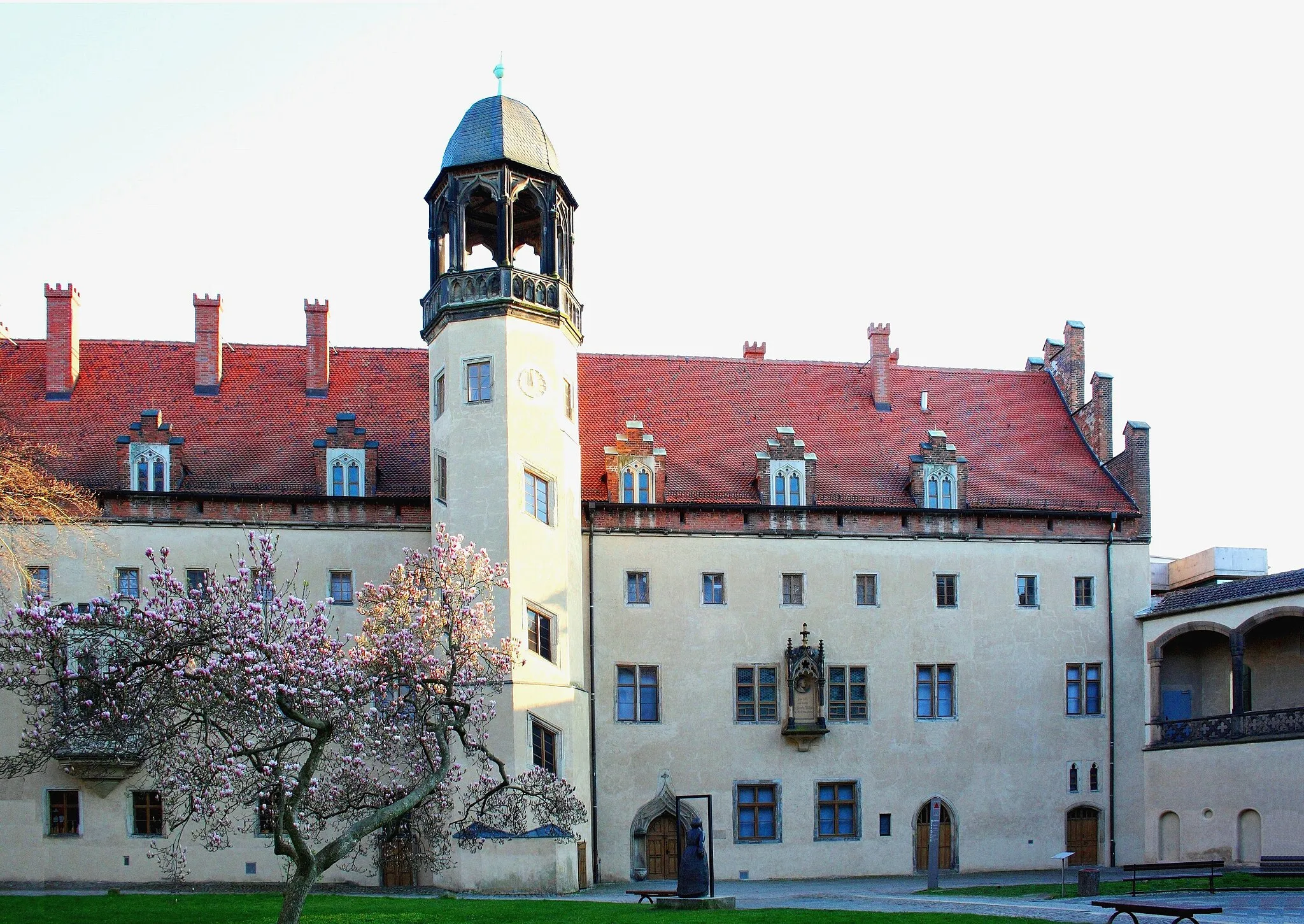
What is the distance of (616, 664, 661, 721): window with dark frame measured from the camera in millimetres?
42938

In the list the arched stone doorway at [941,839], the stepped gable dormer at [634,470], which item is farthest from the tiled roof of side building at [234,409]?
the arched stone doorway at [941,839]

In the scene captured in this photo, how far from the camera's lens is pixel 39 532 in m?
40.1

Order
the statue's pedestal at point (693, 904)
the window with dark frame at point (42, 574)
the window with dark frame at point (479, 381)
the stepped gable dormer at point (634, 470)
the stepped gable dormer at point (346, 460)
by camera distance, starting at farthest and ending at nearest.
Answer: the stepped gable dormer at point (634, 470), the stepped gable dormer at point (346, 460), the window with dark frame at point (42, 574), the window with dark frame at point (479, 381), the statue's pedestal at point (693, 904)

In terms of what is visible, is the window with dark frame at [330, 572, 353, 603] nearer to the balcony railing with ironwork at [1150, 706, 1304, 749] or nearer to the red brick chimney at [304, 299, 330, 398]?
the red brick chimney at [304, 299, 330, 398]

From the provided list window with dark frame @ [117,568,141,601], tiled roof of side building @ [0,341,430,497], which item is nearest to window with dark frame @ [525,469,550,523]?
tiled roof of side building @ [0,341,430,497]

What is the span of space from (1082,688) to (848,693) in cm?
710

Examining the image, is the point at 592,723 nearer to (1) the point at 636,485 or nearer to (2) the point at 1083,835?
(1) the point at 636,485

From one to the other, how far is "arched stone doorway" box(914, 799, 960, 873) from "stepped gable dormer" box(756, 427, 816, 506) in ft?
30.4

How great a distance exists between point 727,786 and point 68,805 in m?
17.2

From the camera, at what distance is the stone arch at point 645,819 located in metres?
41.8

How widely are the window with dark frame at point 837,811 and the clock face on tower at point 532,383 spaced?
13512 millimetres

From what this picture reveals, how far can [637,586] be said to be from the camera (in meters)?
43.7

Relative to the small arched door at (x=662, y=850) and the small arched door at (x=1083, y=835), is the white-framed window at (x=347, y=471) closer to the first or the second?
the small arched door at (x=662, y=850)

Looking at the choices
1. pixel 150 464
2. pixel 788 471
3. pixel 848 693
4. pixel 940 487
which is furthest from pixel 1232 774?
pixel 150 464
